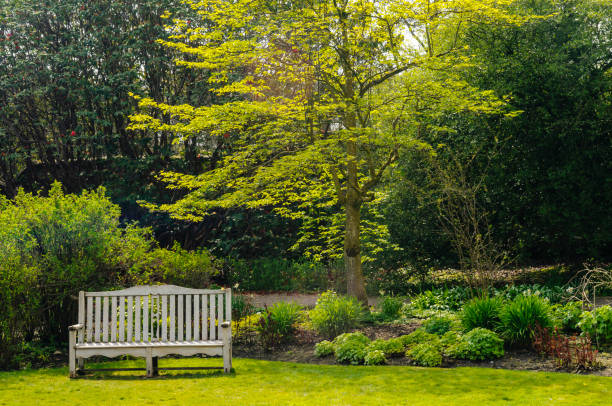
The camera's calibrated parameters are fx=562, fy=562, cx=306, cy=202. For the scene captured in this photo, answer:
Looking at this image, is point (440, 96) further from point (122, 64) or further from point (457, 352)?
point (122, 64)

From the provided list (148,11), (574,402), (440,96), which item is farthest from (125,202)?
(574,402)

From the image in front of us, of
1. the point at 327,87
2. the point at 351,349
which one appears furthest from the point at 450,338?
the point at 327,87

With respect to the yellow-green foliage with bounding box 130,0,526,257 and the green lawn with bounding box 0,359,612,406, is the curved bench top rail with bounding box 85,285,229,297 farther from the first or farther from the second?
the yellow-green foliage with bounding box 130,0,526,257

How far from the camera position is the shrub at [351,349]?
6.54 metres

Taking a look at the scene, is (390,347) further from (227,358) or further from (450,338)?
(227,358)

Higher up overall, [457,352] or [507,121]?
[507,121]

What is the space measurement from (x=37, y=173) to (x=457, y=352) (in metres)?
13.8

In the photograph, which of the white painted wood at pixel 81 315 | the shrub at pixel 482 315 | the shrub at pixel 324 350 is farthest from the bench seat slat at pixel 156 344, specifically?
the shrub at pixel 482 315

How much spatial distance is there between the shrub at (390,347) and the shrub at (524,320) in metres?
1.24

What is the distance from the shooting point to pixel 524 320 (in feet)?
21.2

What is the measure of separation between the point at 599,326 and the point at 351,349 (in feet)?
9.35

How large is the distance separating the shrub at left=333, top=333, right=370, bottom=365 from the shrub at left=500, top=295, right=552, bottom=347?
1.69 metres

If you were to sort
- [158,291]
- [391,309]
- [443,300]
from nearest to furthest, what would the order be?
[158,291] → [391,309] → [443,300]

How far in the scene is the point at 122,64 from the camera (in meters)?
15.3
